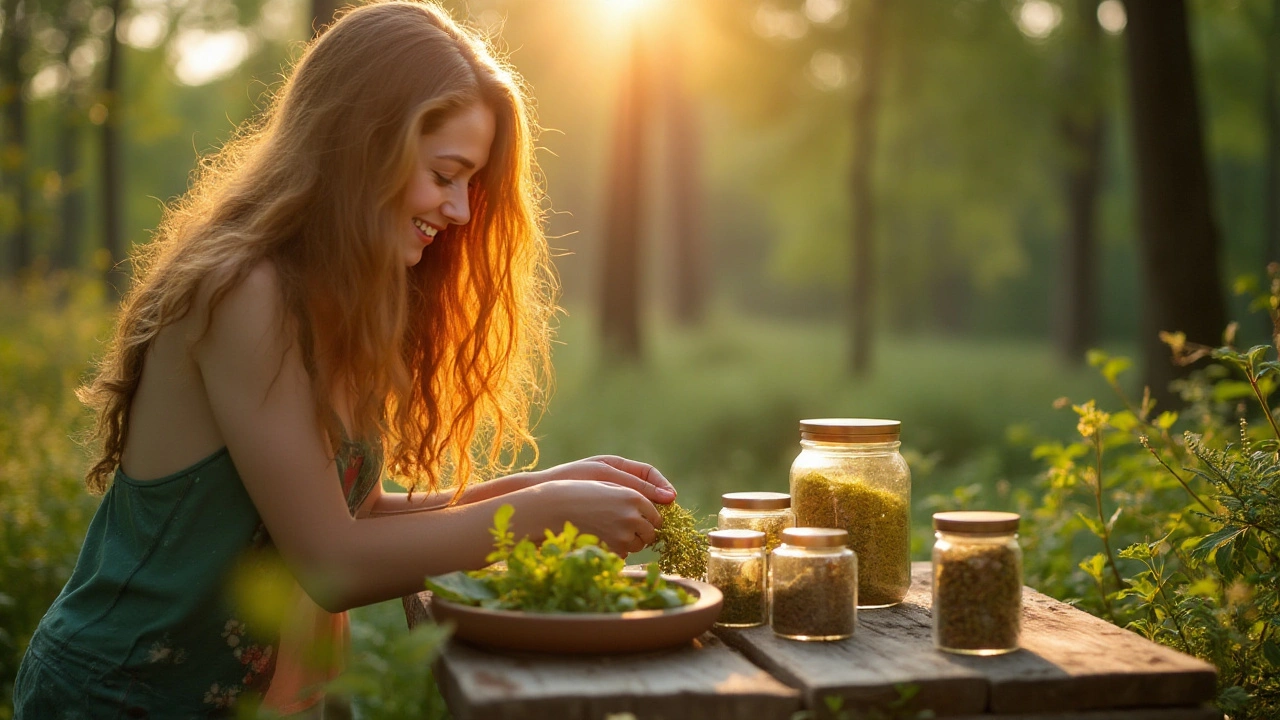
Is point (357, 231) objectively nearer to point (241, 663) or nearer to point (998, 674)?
point (241, 663)

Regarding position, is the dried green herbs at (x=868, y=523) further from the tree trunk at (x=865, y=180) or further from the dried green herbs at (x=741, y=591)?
the tree trunk at (x=865, y=180)

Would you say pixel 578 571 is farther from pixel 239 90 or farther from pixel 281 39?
pixel 281 39

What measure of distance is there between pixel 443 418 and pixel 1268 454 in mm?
1710

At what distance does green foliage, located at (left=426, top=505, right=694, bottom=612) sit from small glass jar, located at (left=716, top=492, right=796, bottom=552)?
0.24 m

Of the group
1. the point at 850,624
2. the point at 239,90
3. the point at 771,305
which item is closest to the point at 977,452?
the point at 850,624

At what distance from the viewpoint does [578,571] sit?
1.69 meters

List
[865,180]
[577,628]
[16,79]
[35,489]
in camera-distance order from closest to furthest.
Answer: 1. [577,628]
2. [35,489]
3. [865,180]
4. [16,79]

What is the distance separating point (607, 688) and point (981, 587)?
1.91 ft

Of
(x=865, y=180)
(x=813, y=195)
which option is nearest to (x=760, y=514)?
(x=865, y=180)

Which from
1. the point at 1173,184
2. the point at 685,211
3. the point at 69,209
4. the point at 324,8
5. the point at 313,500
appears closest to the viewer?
the point at 313,500

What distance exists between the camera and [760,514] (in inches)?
80.0

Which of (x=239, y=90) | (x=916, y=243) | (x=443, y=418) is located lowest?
(x=443, y=418)

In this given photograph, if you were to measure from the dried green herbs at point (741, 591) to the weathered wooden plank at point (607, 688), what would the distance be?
8.7 inches

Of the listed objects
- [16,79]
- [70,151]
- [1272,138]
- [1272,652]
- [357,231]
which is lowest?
[1272,652]
